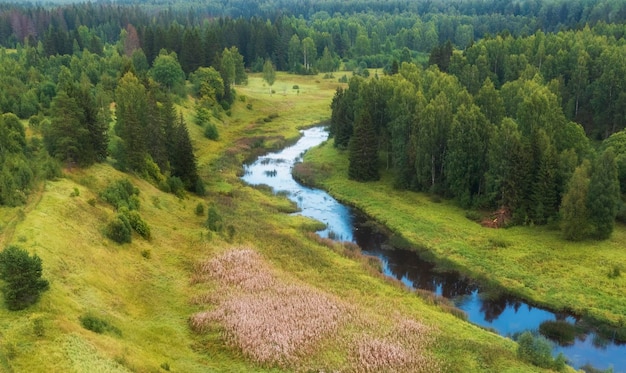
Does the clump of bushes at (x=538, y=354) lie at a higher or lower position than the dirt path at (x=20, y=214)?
lower

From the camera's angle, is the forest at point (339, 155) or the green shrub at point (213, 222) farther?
the green shrub at point (213, 222)

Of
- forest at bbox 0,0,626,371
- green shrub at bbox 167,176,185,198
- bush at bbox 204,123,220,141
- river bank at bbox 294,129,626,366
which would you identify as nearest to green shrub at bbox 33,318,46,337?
forest at bbox 0,0,626,371

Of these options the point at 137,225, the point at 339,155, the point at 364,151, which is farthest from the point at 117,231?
the point at 339,155

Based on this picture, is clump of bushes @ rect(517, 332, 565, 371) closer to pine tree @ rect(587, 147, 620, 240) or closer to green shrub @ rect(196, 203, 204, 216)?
pine tree @ rect(587, 147, 620, 240)

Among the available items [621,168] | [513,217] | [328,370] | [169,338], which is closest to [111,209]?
[169,338]

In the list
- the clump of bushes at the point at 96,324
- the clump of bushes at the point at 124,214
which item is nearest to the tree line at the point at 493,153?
the clump of bushes at the point at 124,214

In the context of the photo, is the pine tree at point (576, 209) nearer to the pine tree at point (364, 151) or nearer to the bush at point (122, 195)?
the pine tree at point (364, 151)

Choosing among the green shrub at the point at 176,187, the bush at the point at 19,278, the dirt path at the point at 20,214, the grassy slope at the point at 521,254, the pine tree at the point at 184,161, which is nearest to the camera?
the bush at the point at 19,278
